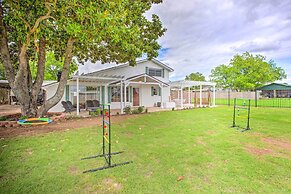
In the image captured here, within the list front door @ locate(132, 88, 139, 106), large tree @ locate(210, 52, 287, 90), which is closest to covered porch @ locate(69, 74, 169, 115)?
front door @ locate(132, 88, 139, 106)

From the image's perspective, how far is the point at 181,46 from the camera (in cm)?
2295

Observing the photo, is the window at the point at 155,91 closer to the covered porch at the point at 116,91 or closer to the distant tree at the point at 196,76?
the covered porch at the point at 116,91

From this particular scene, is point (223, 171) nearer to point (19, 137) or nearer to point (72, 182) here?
point (72, 182)

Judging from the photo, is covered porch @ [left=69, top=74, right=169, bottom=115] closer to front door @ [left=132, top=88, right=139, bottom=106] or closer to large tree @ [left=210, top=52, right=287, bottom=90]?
front door @ [left=132, top=88, right=139, bottom=106]

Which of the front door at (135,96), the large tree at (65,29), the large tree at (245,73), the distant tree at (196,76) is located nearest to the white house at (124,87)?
the front door at (135,96)

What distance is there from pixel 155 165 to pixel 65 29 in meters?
6.44

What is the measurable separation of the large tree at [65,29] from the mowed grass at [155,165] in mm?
4451

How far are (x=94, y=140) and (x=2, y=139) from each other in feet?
11.1

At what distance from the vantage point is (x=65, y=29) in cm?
712

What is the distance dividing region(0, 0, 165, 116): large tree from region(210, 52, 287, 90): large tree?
33523 mm

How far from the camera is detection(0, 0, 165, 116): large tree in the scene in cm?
692

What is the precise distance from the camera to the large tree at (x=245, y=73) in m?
37.4

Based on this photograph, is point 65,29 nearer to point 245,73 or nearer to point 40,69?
point 40,69

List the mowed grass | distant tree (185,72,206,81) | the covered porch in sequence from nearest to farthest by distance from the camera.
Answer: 1. the mowed grass
2. the covered porch
3. distant tree (185,72,206,81)
